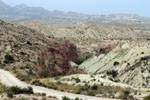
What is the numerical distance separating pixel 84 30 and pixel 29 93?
178137 mm

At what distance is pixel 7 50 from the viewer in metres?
52.3

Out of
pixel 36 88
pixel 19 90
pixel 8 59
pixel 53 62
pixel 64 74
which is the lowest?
pixel 64 74

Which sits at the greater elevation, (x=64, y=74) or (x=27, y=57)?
(x=27, y=57)

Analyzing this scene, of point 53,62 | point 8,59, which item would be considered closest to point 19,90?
point 8,59

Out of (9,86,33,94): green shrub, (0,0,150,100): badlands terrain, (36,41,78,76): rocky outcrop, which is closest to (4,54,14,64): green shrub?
(0,0,150,100): badlands terrain

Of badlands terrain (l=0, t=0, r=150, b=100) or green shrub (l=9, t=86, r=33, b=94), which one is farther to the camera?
badlands terrain (l=0, t=0, r=150, b=100)

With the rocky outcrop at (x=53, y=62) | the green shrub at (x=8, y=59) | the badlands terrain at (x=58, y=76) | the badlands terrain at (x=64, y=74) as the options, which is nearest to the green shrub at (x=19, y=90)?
the badlands terrain at (x=58, y=76)

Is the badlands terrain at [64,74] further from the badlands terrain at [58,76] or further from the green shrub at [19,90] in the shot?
the green shrub at [19,90]

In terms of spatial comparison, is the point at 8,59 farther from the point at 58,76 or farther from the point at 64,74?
the point at 64,74

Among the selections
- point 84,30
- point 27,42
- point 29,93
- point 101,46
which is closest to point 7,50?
point 27,42

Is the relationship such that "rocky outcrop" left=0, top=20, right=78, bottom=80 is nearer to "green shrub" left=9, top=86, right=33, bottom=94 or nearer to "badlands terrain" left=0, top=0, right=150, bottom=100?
"badlands terrain" left=0, top=0, right=150, bottom=100

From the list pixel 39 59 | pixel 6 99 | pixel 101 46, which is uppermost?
pixel 6 99

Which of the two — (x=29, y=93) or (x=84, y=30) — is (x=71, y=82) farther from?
(x=84, y=30)

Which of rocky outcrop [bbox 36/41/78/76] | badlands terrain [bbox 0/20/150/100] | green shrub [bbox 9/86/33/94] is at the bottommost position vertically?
rocky outcrop [bbox 36/41/78/76]
